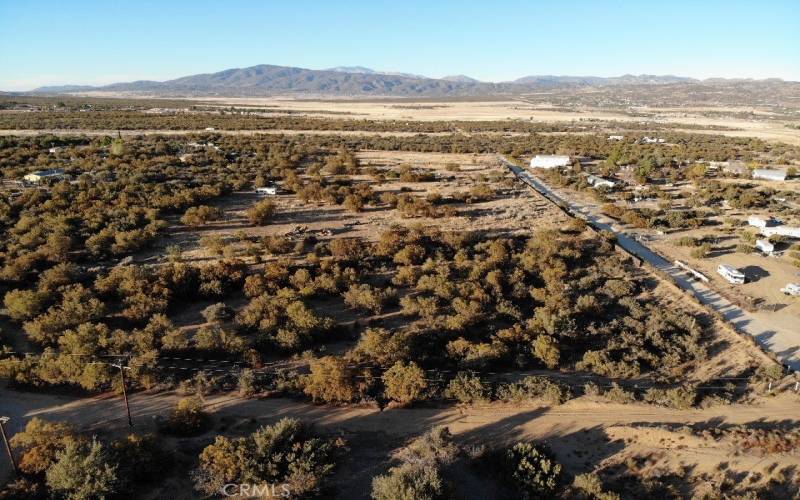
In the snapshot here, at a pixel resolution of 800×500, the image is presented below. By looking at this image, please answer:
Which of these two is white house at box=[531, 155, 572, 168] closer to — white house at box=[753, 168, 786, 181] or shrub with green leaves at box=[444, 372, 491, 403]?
white house at box=[753, 168, 786, 181]

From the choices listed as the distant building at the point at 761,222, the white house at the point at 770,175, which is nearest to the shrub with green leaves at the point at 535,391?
the distant building at the point at 761,222

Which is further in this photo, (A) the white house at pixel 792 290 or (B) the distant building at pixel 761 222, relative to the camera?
(B) the distant building at pixel 761 222

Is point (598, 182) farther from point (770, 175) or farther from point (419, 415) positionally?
point (419, 415)

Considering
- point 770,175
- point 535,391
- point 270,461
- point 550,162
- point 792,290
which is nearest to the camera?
point 270,461

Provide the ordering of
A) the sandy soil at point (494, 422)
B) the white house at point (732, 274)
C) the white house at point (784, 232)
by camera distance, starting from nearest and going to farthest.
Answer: the sandy soil at point (494, 422) < the white house at point (732, 274) < the white house at point (784, 232)

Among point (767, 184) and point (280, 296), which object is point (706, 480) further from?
point (767, 184)

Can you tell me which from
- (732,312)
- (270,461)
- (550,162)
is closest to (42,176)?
(270,461)

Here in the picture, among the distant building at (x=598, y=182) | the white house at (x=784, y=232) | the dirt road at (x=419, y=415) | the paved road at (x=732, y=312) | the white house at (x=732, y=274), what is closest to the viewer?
the dirt road at (x=419, y=415)

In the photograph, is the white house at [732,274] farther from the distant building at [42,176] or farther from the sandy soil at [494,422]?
the distant building at [42,176]
